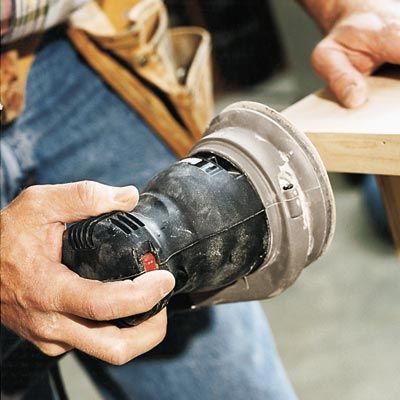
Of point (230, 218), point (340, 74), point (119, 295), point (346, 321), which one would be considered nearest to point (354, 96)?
point (340, 74)

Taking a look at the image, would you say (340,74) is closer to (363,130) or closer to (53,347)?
(363,130)

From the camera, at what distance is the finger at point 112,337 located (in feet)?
1.75

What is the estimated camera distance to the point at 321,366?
1416 millimetres

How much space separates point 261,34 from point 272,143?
2339mm

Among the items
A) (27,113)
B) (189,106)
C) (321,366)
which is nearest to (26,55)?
(27,113)

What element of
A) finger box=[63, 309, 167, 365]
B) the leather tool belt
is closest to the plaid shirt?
the leather tool belt

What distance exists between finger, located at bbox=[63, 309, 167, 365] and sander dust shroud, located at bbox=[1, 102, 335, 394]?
0.01 m

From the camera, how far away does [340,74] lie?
672 millimetres

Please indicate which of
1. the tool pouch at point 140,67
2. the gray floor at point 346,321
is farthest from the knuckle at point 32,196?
the gray floor at point 346,321

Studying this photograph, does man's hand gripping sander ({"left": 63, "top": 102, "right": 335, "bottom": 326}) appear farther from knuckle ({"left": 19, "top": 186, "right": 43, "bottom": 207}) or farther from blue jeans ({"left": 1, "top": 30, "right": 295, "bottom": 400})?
blue jeans ({"left": 1, "top": 30, "right": 295, "bottom": 400})

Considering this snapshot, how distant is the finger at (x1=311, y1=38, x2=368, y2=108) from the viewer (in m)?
0.64

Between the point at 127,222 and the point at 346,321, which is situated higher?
the point at 127,222

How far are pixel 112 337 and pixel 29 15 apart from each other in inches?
15.3

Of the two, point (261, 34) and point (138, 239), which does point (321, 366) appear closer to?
point (138, 239)
